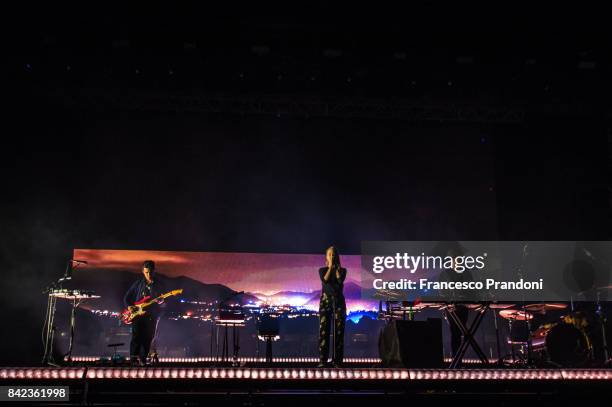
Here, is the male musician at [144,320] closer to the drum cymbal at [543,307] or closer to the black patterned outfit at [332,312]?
the black patterned outfit at [332,312]

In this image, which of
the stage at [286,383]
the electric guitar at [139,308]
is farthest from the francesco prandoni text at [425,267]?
the stage at [286,383]

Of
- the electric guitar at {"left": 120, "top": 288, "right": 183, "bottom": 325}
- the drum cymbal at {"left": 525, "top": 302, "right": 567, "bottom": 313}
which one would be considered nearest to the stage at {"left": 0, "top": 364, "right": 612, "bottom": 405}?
the drum cymbal at {"left": 525, "top": 302, "right": 567, "bottom": 313}

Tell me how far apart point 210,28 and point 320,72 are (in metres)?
2.37

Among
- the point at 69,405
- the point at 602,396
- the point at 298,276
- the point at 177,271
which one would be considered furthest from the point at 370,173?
the point at 69,405

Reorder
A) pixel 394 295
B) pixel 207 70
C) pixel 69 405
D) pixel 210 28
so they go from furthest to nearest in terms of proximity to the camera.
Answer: pixel 207 70
pixel 210 28
pixel 394 295
pixel 69 405

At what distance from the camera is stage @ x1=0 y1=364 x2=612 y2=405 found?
515 cm

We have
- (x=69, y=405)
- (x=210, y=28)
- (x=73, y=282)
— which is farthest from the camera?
(x=73, y=282)

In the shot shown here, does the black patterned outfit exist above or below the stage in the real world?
above

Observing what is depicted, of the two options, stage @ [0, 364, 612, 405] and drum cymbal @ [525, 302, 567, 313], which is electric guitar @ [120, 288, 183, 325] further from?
drum cymbal @ [525, 302, 567, 313]

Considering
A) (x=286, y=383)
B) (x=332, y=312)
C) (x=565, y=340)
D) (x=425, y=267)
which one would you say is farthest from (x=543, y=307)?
(x=286, y=383)

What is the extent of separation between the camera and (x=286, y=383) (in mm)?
5250

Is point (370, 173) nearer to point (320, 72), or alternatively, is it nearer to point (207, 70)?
point (320, 72)

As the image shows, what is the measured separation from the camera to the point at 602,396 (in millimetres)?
5582

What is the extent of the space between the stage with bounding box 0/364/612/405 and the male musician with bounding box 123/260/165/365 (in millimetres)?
1907
